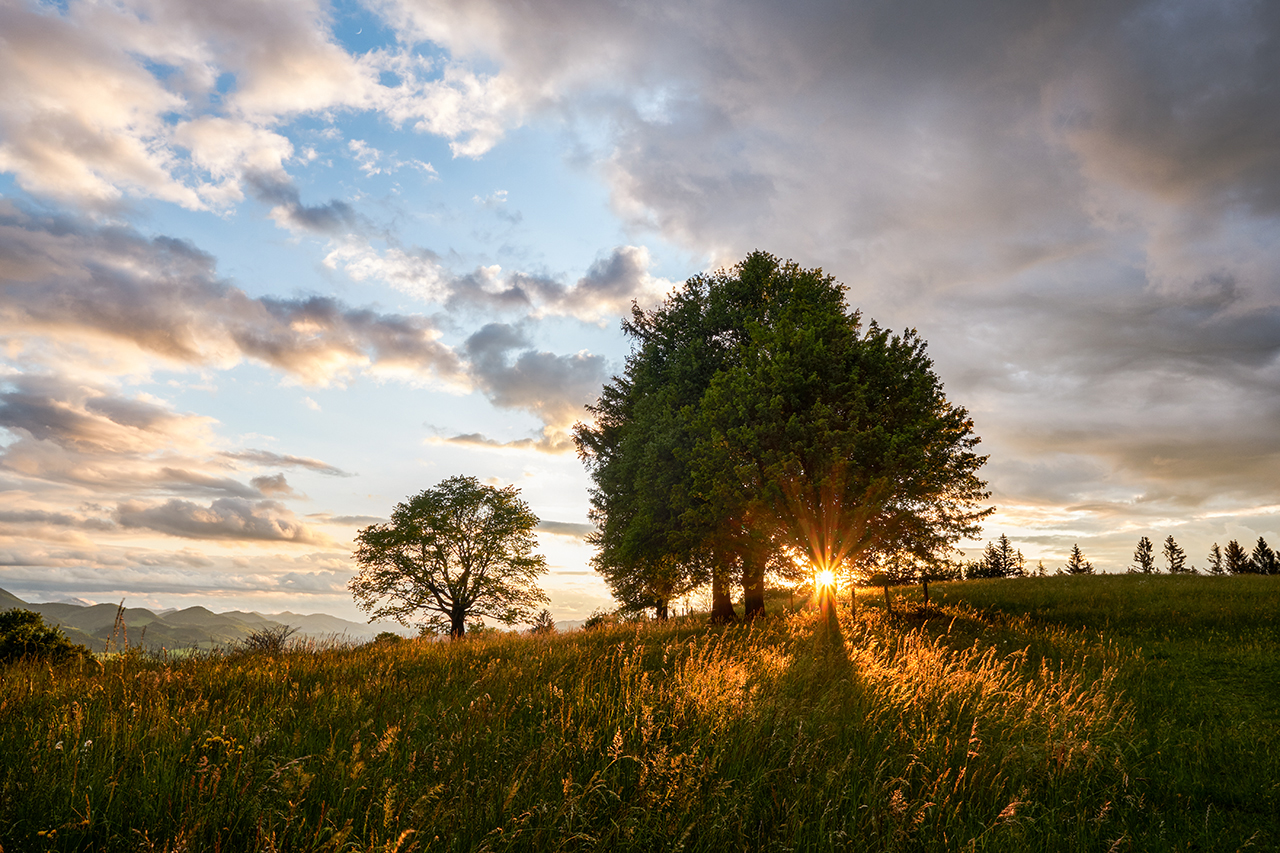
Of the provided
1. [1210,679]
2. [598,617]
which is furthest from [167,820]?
[598,617]

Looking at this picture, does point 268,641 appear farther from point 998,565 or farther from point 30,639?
point 998,565

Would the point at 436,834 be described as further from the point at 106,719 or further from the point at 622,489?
the point at 622,489

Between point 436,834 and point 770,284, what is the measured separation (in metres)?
22.3

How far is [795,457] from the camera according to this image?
16.1 meters

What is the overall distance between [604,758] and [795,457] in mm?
12352

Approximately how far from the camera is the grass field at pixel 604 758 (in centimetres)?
367

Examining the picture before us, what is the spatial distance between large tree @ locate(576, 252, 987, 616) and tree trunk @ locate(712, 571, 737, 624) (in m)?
0.28

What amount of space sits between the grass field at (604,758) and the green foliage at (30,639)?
292 cm

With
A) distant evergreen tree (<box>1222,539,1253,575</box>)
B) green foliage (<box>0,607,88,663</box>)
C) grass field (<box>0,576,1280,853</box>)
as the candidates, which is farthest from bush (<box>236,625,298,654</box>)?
distant evergreen tree (<box>1222,539,1253,575</box>)

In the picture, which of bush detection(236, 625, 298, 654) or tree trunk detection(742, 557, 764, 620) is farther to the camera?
tree trunk detection(742, 557, 764, 620)

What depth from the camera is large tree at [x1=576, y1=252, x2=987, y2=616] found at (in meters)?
16.5

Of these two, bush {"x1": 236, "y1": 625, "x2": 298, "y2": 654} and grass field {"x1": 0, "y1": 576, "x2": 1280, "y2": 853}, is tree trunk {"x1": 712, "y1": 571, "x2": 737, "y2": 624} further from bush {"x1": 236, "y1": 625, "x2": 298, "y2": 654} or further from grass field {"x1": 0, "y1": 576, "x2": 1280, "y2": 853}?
bush {"x1": 236, "y1": 625, "x2": 298, "y2": 654}

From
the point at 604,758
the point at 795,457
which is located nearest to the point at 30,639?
the point at 604,758

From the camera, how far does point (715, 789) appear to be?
4367 mm
